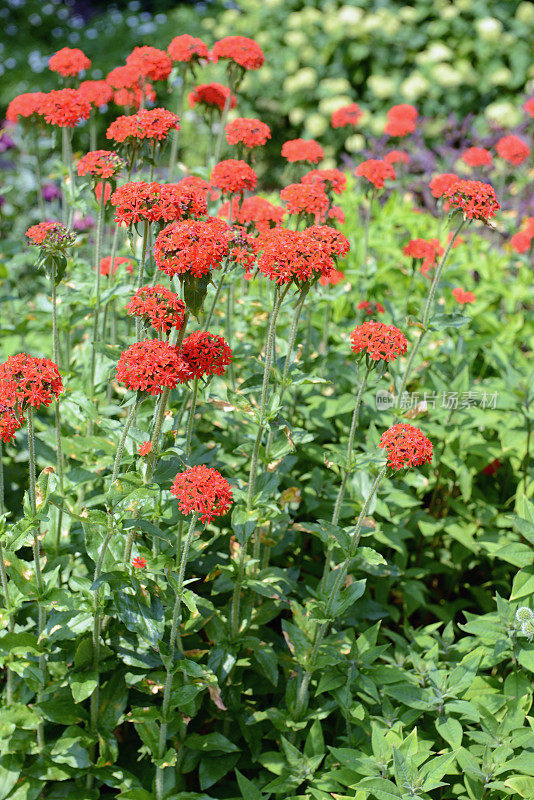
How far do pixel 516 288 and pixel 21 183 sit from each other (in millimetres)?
4442

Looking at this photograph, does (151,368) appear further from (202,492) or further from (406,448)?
(406,448)

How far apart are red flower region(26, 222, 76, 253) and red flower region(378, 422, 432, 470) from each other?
121 centimetres

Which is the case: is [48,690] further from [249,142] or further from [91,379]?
[249,142]

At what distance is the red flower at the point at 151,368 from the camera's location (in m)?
1.91

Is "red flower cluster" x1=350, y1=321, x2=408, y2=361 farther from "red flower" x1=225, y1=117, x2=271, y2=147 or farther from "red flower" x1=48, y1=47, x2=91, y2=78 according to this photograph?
"red flower" x1=48, y1=47, x2=91, y2=78

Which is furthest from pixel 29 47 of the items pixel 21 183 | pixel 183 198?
pixel 183 198

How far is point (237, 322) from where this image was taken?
3.54 meters

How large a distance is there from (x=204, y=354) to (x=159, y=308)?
0.64ft

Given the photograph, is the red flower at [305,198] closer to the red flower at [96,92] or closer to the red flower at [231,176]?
the red flower at [231,176]

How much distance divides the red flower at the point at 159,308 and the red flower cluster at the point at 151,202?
27cm

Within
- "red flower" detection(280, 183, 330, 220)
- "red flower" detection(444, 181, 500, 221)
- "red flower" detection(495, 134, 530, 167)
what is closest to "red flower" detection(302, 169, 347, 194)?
"red flower" detection(280, 183, 330, 220)

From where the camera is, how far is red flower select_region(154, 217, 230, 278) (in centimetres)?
199

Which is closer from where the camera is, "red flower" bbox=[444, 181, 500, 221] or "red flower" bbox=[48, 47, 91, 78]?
"red flower" bbox=[444, 181, 500, 221]

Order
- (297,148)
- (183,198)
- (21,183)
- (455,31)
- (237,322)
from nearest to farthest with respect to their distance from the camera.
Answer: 1. (183,198)
2. (297,148)
3. (237,322)
4. (21,183)
5. (455,31)
